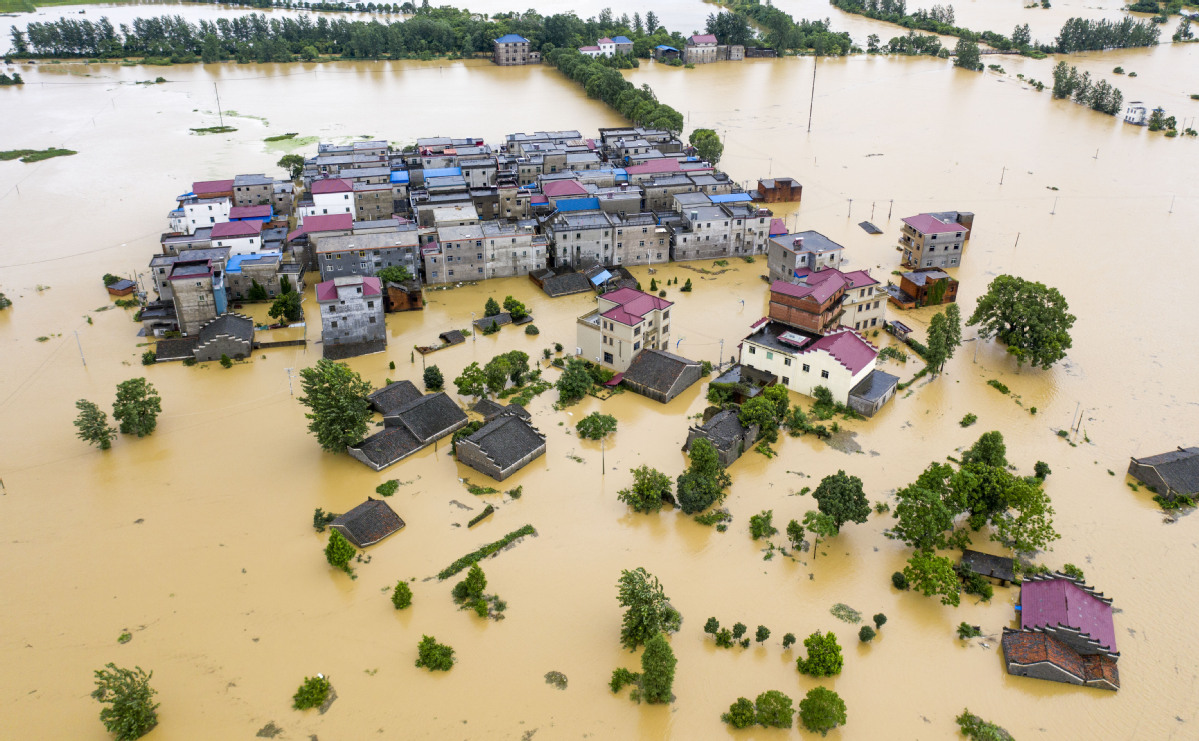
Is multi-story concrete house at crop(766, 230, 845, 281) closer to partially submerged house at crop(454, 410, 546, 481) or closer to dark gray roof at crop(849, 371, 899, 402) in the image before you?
dark gray roof at crop(849, 371, 899, 402)

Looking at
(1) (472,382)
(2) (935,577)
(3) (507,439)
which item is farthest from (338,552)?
(2) (935,577)

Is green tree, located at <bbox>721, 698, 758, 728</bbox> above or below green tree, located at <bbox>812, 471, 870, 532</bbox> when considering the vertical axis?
below

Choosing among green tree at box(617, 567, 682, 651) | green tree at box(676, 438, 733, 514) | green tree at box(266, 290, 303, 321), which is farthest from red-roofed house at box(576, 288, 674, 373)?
green tree at box(266, 290, 303, 321)

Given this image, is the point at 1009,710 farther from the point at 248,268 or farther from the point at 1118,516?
the point at 248,268

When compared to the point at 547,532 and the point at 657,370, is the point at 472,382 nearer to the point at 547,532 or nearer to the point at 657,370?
the point at 657,370

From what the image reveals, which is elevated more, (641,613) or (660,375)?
(660,375)

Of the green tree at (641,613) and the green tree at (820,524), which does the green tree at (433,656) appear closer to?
the green tree at (641,613)

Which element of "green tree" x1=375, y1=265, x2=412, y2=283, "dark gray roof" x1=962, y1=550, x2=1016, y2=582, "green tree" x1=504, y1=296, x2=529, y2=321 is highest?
"green tree" x1=375, y1=265, x2=412, y2=283
